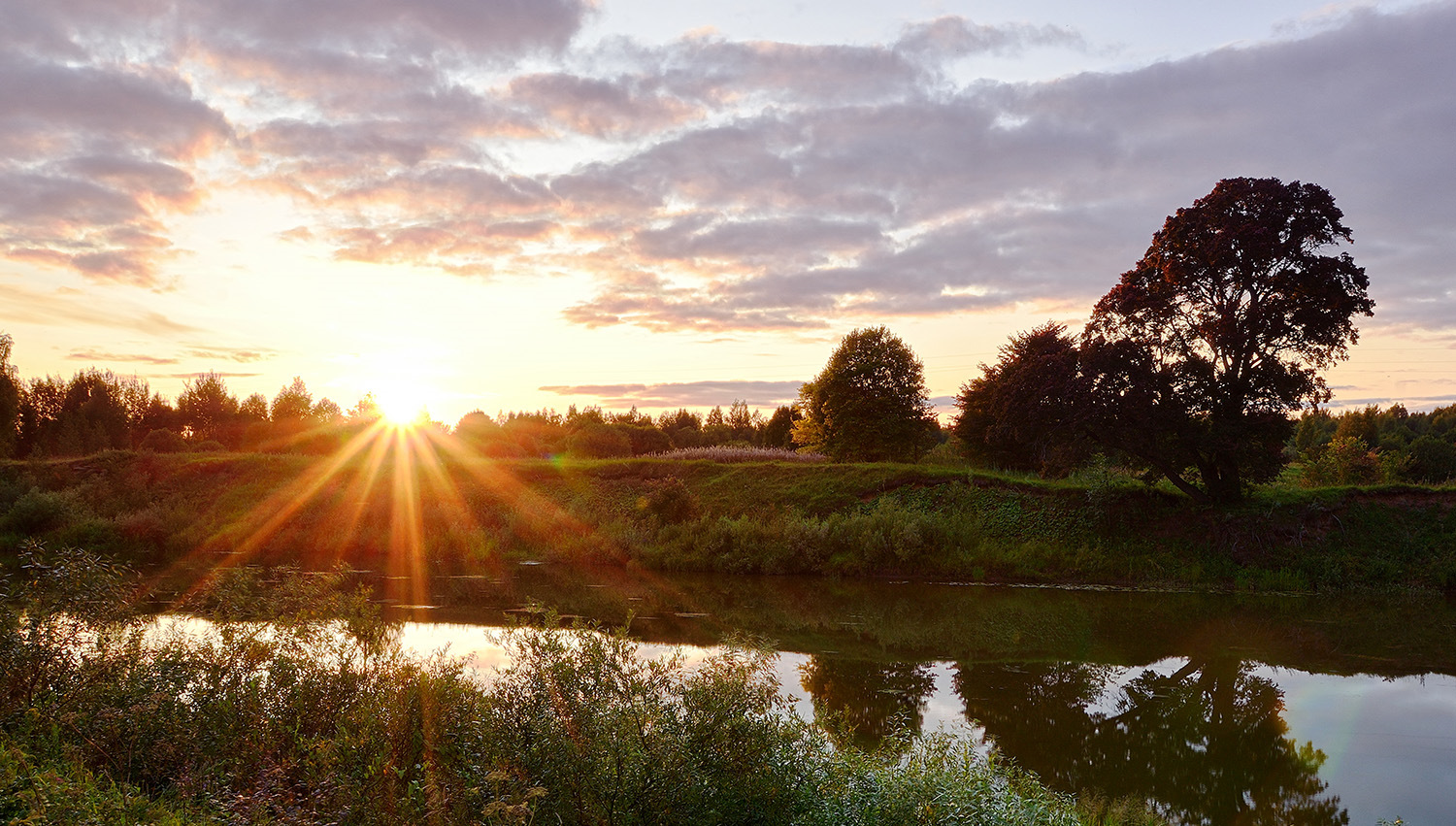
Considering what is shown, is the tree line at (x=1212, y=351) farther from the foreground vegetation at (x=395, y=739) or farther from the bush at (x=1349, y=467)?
the foreground vegetation at (x=395, y=739)

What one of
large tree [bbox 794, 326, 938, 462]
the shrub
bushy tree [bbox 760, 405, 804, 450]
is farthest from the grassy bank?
bushy tree [bbox 760, 405, 804, 450]

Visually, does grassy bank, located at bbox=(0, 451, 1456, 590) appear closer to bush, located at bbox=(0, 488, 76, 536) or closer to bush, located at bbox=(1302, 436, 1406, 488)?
bush, located at bbox=(0, 488, 76, 536)

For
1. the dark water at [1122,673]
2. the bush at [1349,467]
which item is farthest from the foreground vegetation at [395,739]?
the bush at [1349,467]

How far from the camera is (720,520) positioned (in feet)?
90.5

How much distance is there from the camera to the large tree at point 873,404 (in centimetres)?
4134

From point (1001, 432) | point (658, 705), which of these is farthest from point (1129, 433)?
point (658, 705)

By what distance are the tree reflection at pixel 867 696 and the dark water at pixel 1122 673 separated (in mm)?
54

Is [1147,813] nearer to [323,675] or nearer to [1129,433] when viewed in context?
[323,675]

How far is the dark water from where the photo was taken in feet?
34.1

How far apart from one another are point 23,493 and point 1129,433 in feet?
129

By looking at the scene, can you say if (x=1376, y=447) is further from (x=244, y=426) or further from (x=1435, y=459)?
(x=244, y=426)

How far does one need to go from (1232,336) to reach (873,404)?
19.9 m

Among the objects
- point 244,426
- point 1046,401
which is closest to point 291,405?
point 244,426

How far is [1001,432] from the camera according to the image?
25.8m
